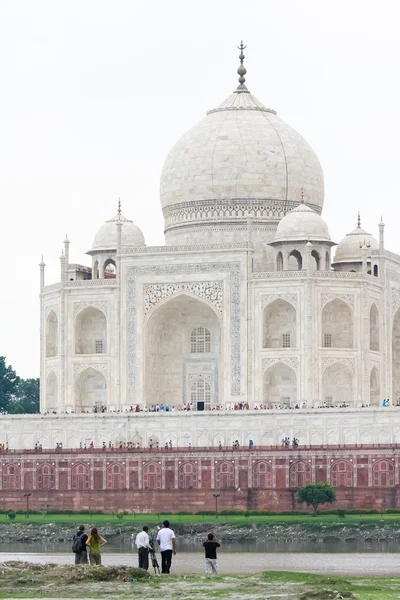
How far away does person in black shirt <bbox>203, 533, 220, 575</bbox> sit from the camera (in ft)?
94.0

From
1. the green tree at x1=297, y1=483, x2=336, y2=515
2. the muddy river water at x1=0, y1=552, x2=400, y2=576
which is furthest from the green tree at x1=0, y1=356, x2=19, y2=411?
the muddy river water at x1=0, y1=552, x2=400, y2=576

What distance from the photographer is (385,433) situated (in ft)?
171

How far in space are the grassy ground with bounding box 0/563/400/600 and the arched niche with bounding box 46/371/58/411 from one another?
1218 inches

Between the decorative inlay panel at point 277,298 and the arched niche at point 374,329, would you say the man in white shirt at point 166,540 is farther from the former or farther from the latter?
the arched niche at point 374,329

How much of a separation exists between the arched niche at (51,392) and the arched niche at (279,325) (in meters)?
7.57

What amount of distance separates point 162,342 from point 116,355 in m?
2.14

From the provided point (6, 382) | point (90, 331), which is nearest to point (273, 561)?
point (90, 331)

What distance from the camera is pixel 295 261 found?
5956 centimetres

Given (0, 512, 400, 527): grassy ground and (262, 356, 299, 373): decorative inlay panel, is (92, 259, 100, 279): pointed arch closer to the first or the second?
(262, 356, 299, 373): decorative inlay panel

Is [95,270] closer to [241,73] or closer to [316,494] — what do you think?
[241,73]

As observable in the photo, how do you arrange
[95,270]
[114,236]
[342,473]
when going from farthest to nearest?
[95,270] < [114,236] < [342,473]

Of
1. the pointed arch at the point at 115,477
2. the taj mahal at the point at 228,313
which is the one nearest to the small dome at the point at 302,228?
the taj mahal at the point at 228,313

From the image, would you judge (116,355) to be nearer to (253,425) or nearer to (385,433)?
(253,425)

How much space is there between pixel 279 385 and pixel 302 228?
5.23m
